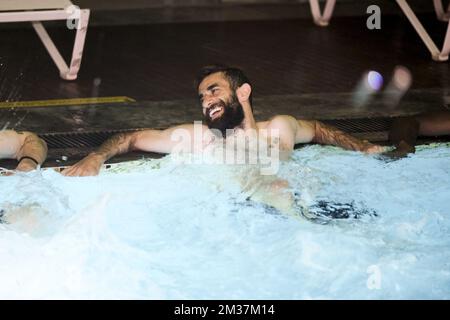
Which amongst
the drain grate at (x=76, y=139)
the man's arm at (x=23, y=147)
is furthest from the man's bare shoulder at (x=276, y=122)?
the man's arm at (x=23, y=147)

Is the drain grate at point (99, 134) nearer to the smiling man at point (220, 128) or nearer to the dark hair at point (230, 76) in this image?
the smiling man at point (220, 128)

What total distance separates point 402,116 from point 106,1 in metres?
4.86

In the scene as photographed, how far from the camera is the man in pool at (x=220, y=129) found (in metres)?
6.46

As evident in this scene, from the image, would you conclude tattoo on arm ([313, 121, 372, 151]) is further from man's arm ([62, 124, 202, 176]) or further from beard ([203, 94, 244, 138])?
man's arm ([62, 124, 202, 176])

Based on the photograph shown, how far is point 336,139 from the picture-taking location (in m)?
6.91

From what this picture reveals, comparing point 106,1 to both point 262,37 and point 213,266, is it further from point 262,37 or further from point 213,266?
point 213,266

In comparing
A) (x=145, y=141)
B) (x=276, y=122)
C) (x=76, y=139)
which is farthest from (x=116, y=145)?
(x=276, y=122)

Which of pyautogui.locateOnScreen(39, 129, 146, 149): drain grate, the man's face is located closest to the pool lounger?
pyautogui.locateOnScreen(39, 129, 146, 149): drain grate

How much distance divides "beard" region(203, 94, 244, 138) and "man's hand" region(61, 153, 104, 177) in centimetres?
72

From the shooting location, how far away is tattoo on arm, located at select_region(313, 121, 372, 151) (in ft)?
22.3

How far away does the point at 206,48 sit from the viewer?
9.57m

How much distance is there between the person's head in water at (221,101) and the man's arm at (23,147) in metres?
1.06
